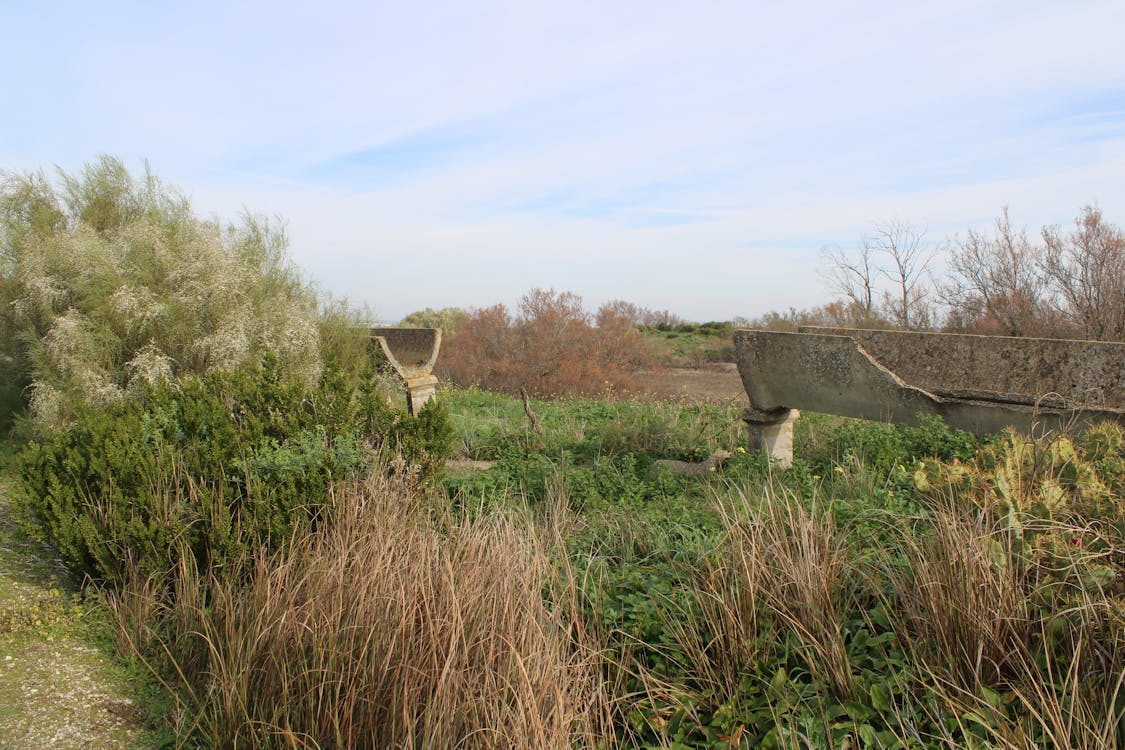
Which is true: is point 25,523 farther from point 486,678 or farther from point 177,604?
point 486,678

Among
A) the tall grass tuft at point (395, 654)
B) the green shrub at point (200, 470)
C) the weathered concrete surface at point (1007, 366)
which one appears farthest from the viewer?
the weathered concrete surface at point (1007, 366)

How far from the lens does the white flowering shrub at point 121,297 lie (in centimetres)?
705

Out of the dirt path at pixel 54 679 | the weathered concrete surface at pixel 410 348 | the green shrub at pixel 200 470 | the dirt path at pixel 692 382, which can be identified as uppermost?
the weathered concrete surface at pixel 410 348

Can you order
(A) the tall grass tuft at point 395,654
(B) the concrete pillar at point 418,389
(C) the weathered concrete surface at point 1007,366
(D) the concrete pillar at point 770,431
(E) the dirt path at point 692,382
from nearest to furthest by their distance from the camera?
(A) the tall grass tuft at point 395,654 → (C) the weathered concrete surface at point 1007,366 → (D) the concrete pillar at point 770,431 → (B) the concrete pillar at point 418,389 → (E) the dirt path at point 692,382

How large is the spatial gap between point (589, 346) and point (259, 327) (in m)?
9.43

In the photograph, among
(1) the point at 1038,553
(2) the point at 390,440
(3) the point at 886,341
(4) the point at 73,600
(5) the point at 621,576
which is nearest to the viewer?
(1) the point at 1038,553

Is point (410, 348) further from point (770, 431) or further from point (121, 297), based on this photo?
point (770, 431)

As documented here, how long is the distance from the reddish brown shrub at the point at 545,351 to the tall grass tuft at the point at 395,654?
40.8 feet

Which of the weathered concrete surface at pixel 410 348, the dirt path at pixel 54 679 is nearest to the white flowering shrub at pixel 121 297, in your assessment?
the weathered concrete surface at pixel 410 348

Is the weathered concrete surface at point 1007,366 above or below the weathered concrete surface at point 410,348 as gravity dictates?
below

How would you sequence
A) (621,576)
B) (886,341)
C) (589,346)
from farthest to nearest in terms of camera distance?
(589,346) → (886,341) → (621,576)

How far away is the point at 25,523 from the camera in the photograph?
3.96 m

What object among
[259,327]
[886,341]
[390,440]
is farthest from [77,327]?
[886,341]

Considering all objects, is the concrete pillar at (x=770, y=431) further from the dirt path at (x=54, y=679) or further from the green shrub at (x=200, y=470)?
the dirt path at (x=54, y=679)
